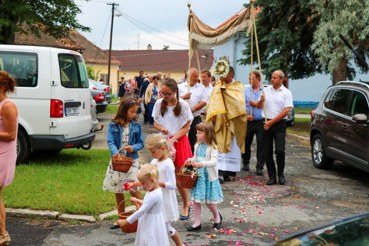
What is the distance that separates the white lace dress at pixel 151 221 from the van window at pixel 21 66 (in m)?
5.33

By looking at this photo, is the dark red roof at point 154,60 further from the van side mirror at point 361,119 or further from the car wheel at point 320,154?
the van side mirror at point 361,119

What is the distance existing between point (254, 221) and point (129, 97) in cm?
239

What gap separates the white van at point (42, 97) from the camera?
31.1 ft

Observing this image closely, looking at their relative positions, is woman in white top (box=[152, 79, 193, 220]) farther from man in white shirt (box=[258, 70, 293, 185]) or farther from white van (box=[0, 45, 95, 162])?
white van (box=[0, 45, 95, 162])

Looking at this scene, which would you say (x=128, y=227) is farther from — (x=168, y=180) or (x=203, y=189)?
(x=203, y=189)

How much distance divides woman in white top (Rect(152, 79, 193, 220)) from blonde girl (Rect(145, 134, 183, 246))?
1335 millimetres

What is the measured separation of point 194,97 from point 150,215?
468 cm

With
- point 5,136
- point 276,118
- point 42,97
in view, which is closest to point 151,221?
point 5,136

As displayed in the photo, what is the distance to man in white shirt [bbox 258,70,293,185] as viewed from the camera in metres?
9.29

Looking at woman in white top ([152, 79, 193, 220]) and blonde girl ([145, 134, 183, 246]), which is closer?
blonde girl ([145, 134, 183, 246])

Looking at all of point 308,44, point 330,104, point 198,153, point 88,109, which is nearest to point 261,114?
point 330,104

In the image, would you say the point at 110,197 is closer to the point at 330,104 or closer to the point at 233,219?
the point at 233,219

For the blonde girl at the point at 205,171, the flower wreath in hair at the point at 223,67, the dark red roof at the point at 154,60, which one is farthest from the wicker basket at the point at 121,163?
the dark red roof at the point at 154,60

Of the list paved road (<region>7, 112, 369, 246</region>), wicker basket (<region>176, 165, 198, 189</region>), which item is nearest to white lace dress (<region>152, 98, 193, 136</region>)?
wicker basket (<region>176, 165, 198, 189</region>)
